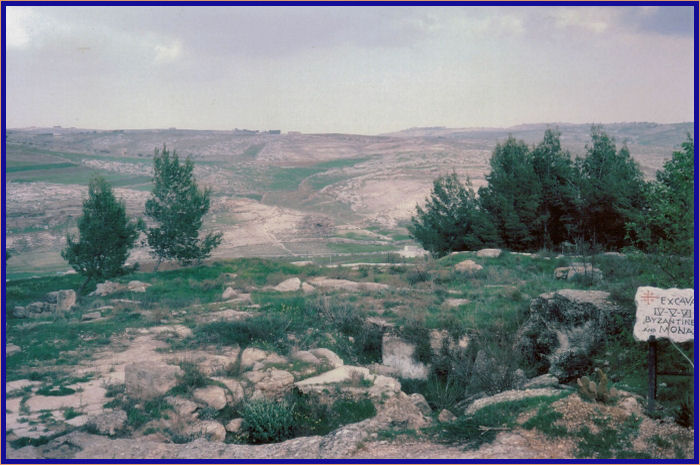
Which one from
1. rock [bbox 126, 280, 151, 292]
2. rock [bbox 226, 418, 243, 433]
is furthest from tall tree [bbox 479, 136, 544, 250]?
rock [bbox 226, 418, 243, 433]

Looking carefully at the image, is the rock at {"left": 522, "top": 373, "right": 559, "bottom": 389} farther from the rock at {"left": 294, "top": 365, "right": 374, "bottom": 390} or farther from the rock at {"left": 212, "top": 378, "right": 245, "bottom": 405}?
the rock at {"left": 212, "top": 378, "right": 245, "bottom": 405}

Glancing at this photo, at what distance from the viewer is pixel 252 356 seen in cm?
1027

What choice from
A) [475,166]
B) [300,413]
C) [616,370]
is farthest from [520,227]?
[475,166]

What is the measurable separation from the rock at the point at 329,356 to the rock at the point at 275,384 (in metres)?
1.15

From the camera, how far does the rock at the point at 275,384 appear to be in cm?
891

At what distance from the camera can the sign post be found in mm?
5955

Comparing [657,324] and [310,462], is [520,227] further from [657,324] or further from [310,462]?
[310,462]

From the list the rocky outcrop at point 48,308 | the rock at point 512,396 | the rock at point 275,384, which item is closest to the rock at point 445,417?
the rock at point 512,396

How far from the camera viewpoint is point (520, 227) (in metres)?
28.0

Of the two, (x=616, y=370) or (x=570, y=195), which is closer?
(x=616, y=370)

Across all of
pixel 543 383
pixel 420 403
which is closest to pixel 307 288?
pixel 420 403

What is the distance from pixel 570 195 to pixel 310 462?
86.1 feet

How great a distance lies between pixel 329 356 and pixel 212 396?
9.33 ft

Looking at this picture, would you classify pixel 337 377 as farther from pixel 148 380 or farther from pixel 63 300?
pixel 63 300
